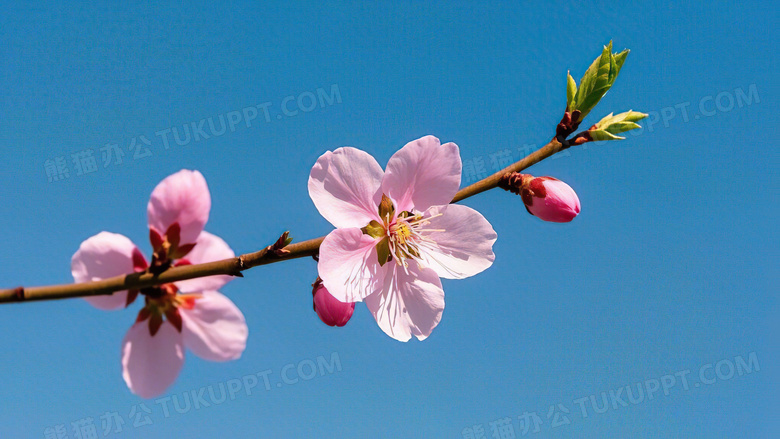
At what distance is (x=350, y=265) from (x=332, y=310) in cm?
13

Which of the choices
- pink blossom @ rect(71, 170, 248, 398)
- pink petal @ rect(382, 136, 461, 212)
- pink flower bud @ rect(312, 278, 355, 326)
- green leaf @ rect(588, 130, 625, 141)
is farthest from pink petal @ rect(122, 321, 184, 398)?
green leaf @ rect(588, 130, 625, 141)

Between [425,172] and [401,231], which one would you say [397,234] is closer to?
[401,231]

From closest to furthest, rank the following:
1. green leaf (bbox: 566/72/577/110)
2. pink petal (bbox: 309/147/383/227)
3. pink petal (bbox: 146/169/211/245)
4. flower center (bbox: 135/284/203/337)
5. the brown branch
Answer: the brown branch → pink petal (bbox: 146/169/211/245) → flower center (bbox: 135/284/203/337) → pink petal (bbox: 309/147/383/227) → green leaf (bbox: 566/72/577/110)

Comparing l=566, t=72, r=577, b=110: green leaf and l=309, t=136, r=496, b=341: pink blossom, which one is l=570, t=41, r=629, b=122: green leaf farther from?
l=309, t=136, r=496, b=341: pink blossom

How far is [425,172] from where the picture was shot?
1546 millimetres

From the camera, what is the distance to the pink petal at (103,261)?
4.09ft

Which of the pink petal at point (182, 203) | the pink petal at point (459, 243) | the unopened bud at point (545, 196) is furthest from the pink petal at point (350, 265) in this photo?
the unopened bud at point (545, 196)

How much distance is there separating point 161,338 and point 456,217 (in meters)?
0.81

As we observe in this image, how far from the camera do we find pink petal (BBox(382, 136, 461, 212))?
59.5 inches

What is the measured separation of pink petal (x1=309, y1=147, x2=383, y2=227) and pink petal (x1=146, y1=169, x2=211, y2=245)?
32 centimetres

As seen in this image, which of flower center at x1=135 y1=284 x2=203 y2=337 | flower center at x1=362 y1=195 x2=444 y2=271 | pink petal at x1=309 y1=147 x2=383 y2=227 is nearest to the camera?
flower center at x1=135 y1=284 x2=203 y2=337

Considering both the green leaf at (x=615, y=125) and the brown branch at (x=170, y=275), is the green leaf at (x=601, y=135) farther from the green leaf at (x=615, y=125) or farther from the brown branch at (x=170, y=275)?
the brown branch at (x=170, y=275)

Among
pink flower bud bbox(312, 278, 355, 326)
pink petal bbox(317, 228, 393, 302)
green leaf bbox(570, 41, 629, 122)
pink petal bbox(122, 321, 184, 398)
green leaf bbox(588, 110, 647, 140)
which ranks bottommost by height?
pink petal bbox(122, 321, 184, 398)

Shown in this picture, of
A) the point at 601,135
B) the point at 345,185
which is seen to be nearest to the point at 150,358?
the point at 345,185
